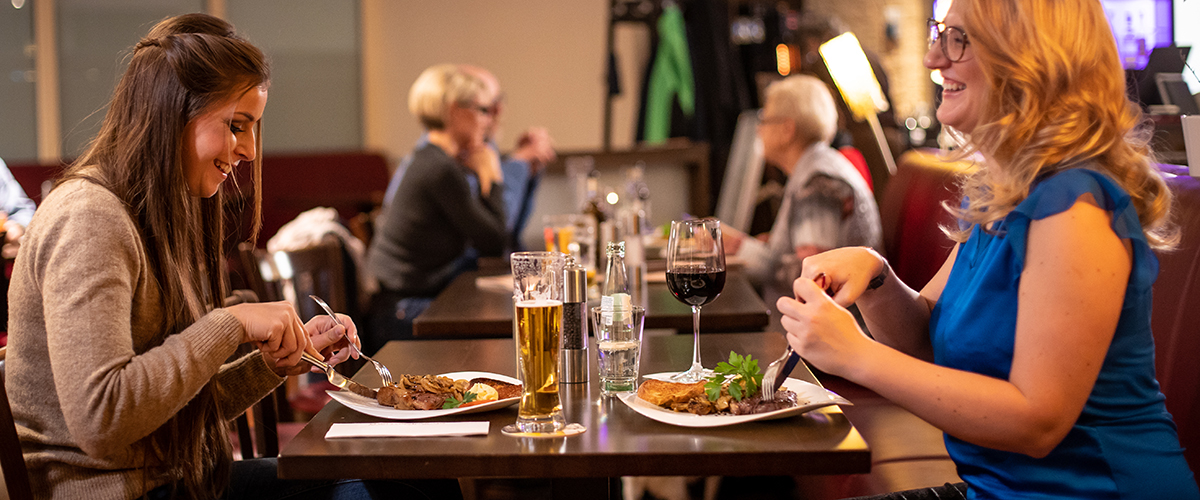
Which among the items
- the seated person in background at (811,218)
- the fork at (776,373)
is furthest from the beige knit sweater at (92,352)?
the seated person in background at (811,218)

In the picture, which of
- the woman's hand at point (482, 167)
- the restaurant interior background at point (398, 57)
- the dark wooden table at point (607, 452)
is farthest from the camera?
the restaurant interior background at point (398, 57)

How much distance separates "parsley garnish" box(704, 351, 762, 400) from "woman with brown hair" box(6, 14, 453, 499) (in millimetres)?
554

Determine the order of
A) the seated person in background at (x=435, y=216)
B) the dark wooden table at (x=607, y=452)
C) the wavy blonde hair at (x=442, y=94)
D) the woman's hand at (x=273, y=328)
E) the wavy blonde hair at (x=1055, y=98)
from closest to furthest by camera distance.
→ 1. the dark wooden table at (x=607, y=452)
2. the wavy blonde hair at (x=1055, y=98)
3. the woman's hand at (x=273, y=328)
4. the seated person in background at (x=435, y=216)
5. the wavy blonde hair at (x=442, y=94)

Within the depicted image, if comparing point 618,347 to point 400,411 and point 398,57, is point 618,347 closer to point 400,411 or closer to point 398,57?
point 400,411

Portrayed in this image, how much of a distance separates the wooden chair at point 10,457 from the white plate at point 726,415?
723 mm

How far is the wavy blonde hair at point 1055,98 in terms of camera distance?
1.07 metres

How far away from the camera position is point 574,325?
1271 millimetres

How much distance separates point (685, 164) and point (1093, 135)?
470 centimetres

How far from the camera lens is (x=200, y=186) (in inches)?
52.4

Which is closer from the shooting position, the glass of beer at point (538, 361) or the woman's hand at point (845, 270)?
the glass of beer at point (538, 361)

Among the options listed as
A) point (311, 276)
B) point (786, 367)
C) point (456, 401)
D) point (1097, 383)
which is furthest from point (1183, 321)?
point (311, 276)

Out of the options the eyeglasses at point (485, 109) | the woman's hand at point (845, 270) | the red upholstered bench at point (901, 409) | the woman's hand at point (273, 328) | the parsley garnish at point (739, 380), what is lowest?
the red upholstered bench at point (901, 409)

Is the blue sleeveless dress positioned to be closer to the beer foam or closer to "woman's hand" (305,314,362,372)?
the beer foam

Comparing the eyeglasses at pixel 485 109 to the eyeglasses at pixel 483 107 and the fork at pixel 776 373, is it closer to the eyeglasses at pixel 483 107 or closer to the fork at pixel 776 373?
the eyeglasses at pixel 483 107
